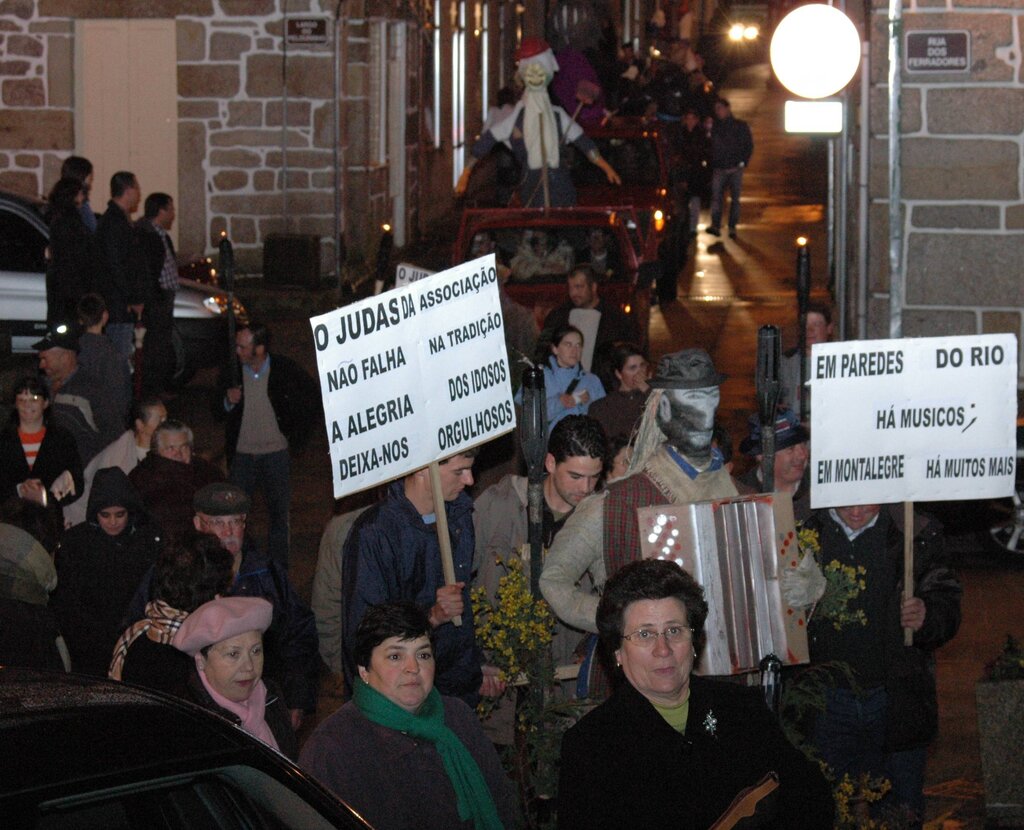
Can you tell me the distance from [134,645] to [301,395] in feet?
13.8

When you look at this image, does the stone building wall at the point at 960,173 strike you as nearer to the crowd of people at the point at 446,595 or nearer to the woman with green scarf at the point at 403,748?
the crowd of people at the point at 446,595

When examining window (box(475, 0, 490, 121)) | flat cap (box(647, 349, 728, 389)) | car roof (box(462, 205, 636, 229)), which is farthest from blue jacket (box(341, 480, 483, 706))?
window (box(475, 0, 490, 121))

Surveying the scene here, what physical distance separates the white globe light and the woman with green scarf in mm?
7193

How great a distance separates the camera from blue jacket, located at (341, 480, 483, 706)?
6.49 meters

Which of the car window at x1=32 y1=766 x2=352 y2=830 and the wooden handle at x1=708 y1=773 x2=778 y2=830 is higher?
the car window at x1=32 y1=766 x2=352 y2=830

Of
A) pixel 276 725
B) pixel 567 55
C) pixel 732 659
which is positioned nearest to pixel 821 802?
pixel 732 659

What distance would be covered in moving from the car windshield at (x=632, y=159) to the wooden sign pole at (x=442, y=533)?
14.6m

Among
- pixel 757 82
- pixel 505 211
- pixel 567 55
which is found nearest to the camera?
pixel 505 211

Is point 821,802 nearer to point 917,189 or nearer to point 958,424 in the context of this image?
point 958,424

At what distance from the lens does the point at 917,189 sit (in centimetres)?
1265

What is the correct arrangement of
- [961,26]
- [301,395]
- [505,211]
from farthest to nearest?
[505,211] < [961,26] < [301,395]

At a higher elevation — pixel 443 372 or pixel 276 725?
pixel 443 372

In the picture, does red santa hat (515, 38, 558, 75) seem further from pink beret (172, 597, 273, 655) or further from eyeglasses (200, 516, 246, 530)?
pink beret (172, 597, 273, 655)

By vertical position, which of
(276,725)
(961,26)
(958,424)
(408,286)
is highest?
(961,26)
